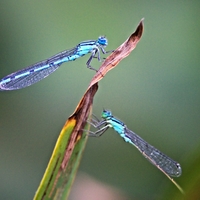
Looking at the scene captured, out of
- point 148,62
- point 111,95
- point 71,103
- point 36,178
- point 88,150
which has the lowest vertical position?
point 36,178

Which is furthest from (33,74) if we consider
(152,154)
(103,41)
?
(152,154)

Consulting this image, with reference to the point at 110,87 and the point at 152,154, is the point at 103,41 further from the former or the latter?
the point at 152,154

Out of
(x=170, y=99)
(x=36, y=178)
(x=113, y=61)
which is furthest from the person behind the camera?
(x=170, y=99)

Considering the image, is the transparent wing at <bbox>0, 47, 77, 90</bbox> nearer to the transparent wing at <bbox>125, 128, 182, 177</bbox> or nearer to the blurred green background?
the blurred green background

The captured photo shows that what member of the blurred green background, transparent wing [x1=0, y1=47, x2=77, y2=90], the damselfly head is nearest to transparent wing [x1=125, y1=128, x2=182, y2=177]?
the blurred green background

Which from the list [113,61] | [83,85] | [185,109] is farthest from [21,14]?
[113,61]

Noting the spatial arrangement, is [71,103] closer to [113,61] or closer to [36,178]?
[36,178]

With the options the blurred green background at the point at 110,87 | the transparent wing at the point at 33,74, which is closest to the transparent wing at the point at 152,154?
the blurred green background at the point at 110,87
